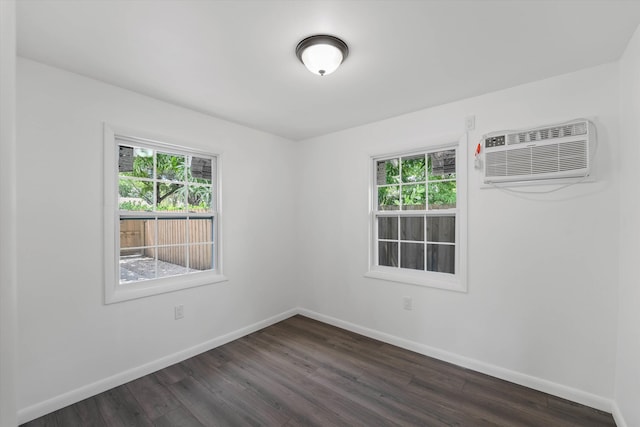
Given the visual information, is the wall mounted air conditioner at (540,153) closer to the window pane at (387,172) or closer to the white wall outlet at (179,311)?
the window pane at (387,172)

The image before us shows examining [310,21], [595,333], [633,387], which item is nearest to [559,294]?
[595,333]

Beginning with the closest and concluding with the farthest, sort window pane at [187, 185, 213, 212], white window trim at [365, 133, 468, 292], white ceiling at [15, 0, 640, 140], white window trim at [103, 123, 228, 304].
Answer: white ceiling at [15, 0, 640, 140]
white window trim at [103, 123, 228, 304]
white window trim at [365, 133, 468, 292]
window pane at [187, 185, 213, 212]

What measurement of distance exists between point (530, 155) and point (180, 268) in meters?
3.35

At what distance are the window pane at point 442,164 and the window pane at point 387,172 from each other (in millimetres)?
379

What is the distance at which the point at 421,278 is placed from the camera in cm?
296

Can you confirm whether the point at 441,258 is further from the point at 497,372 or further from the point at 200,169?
the point at 200,169

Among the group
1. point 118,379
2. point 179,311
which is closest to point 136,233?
point 179,311

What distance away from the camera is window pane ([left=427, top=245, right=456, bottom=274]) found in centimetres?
287

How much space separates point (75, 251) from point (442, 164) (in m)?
3.30

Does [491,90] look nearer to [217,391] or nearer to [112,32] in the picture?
[112,32]

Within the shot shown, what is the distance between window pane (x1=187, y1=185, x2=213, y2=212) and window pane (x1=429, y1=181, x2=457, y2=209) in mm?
2409

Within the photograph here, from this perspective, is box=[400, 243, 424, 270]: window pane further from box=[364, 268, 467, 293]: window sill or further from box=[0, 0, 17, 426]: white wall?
box=[0, 0, 17, 426]: white wall

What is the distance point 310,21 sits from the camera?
1608mm

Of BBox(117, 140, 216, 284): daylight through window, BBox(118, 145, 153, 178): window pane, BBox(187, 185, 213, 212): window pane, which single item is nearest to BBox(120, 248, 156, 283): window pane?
BBox(117, 140, 216, 284): daylight through window
